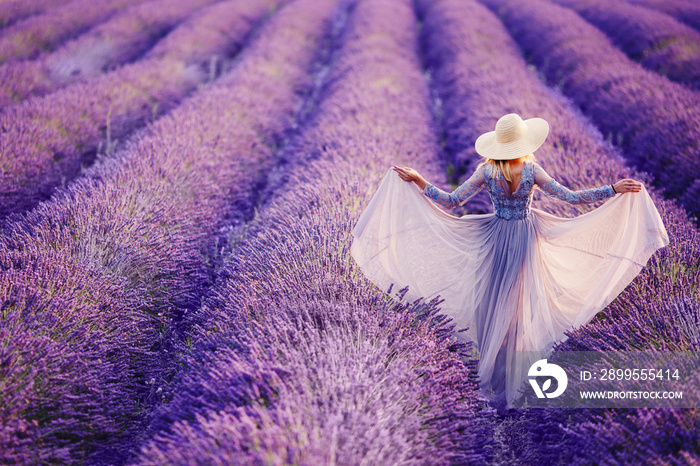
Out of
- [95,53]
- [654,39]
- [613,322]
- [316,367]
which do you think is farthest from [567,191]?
[95,53]

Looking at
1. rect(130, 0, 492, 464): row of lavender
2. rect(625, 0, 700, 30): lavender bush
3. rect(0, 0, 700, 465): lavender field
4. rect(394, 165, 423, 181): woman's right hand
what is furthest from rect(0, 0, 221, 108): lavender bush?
rect(625, 0, 700, 30): lavender bush

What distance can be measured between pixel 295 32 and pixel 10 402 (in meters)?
7.89

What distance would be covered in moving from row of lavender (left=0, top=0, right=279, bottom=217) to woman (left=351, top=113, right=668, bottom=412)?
269 cm

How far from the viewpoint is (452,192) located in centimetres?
209

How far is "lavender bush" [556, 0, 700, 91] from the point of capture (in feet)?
16.7

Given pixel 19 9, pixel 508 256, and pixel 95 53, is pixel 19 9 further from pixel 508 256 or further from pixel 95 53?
pixel 508 256

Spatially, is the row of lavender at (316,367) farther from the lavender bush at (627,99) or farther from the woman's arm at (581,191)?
the lavender bush at (627,99)

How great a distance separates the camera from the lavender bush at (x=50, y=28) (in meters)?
6.20

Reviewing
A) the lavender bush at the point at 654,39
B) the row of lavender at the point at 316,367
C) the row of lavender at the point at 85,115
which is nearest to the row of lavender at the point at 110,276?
the row of lavender at the point at 316,367

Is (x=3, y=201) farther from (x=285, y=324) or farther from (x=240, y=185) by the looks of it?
(x=285, y=324)

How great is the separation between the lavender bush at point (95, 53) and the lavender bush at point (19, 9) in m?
1.83

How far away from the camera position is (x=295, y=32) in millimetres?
8070

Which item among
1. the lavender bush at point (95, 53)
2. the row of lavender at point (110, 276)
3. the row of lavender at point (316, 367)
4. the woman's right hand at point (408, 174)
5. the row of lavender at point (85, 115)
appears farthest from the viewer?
the lavender bush at point (95, 53)

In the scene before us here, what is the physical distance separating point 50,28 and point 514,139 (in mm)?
8254
